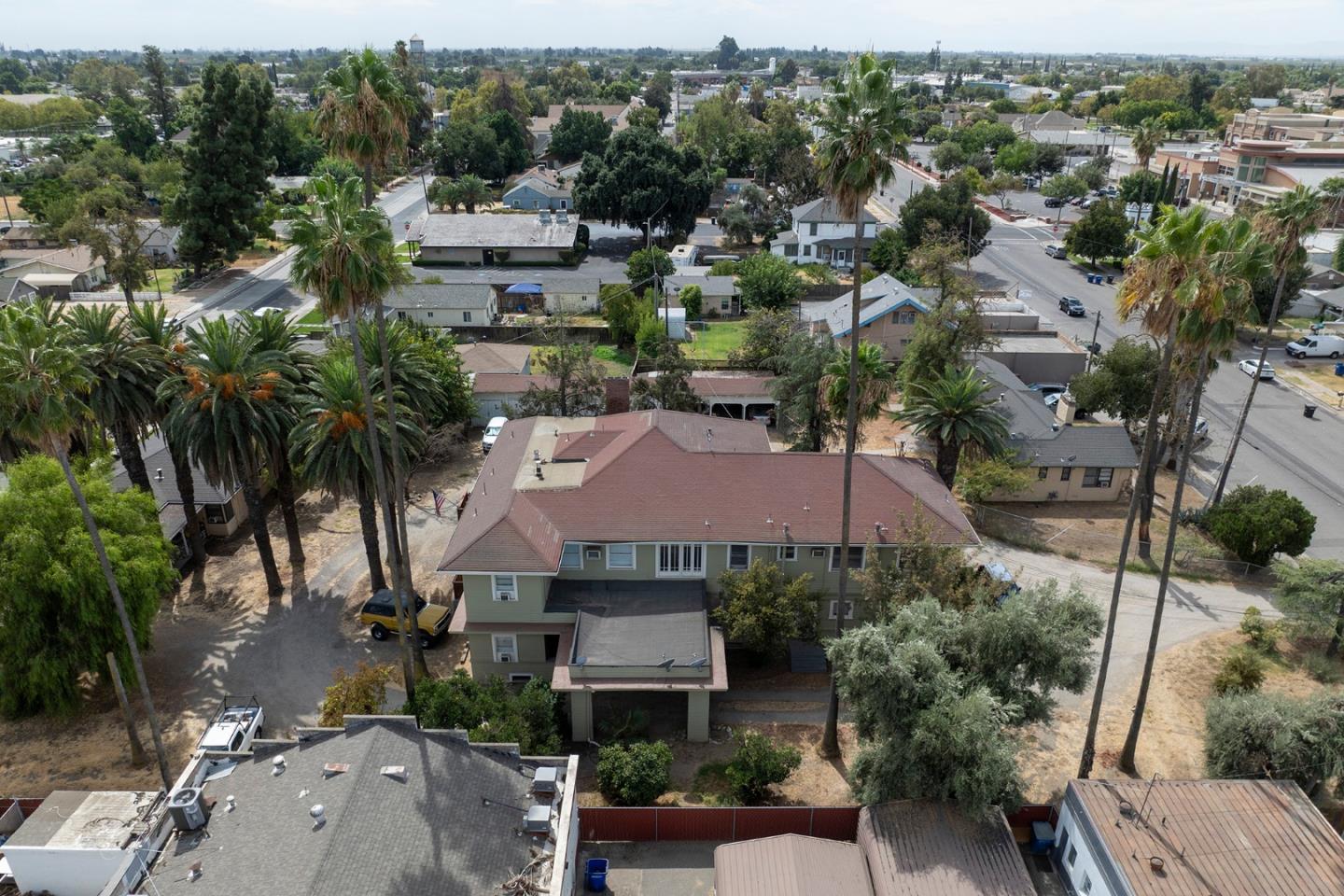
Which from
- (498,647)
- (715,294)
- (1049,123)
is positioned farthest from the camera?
(1049,123)

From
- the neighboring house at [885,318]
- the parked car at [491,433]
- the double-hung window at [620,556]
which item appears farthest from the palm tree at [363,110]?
the neighboring house at [885,318]

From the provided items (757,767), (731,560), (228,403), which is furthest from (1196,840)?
(228,403)

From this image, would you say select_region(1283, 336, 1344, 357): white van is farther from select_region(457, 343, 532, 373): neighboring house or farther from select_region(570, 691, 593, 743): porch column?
select_region(570, 691, 593, 743): porch column

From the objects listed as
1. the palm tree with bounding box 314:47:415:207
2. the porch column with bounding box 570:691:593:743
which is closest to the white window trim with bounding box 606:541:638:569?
the porch column with bounding box 570:691:593:743

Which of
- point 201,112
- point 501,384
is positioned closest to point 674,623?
point 501,384

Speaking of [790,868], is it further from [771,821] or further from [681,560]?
[681,560]

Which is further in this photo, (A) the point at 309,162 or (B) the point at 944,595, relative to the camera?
(A) the point at 309,162

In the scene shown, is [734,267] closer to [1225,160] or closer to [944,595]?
[944,595]
